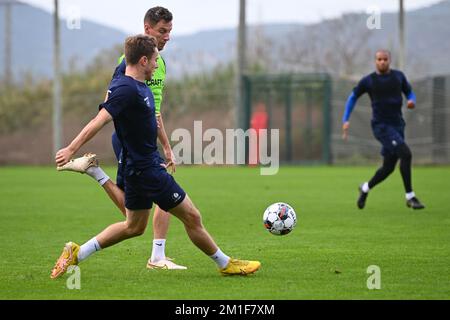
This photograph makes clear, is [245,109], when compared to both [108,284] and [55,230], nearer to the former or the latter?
[55,230]

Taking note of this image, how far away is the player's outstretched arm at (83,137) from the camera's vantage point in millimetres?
6852

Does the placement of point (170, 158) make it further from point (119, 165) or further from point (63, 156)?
point (63, 156)

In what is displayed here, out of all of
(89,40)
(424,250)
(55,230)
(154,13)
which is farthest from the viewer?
(89,40)

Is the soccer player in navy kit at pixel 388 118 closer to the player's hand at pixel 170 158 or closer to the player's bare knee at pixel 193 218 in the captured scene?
the player's hand at pixel 170 158

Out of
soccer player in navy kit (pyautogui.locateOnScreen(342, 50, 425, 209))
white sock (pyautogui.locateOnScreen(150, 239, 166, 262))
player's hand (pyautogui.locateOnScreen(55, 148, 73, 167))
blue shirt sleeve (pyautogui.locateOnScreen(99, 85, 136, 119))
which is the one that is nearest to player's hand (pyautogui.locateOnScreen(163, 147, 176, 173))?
white sock (pyautogui.locateOnScreen(150, 239, 166, 262))

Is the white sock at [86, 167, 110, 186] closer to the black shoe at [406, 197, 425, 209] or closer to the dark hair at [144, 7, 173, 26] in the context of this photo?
the dark hair at [144, 7, 173, 26]

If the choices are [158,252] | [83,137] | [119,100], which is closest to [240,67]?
[158,252]

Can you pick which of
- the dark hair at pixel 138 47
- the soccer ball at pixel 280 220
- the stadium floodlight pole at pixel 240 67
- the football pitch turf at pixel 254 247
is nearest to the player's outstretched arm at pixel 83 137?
the dark hair at pixel 138 47

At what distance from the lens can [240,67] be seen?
29391mm

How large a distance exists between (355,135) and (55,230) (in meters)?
18.2

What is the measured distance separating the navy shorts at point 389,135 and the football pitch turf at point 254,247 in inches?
34.9

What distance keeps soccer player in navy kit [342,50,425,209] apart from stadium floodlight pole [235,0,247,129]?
15.4 metres

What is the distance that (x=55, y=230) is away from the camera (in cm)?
1118

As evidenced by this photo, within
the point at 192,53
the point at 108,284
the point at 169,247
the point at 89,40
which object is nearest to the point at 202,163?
the point at 192,53
